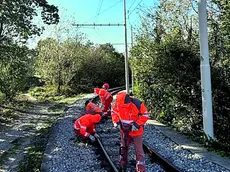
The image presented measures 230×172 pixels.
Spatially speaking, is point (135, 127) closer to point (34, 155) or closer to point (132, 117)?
point (132, 117)

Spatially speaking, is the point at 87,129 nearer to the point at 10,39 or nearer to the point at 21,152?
the point at 21,152

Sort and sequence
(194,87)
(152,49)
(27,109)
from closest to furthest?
1. (194,87)
2. (152,49)
3. (27,109)

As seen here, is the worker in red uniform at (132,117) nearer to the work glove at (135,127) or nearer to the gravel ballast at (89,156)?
the work glove at (135,127)

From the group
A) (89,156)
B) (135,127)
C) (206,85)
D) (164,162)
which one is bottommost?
(89,156)

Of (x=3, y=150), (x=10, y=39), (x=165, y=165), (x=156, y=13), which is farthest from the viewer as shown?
(x=10, y=39)

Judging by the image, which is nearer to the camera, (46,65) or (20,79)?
(20,79)

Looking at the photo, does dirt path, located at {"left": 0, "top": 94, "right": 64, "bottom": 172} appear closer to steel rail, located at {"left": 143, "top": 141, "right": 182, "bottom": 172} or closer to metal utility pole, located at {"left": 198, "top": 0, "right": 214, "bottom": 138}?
steel rail, located at {"left": 143, "top": 141, "right": 182, "bottom": 172}

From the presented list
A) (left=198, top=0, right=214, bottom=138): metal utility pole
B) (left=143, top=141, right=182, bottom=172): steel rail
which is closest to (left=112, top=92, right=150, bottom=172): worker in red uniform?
(left=143, top=141, right=182, bottom=172): steel rail

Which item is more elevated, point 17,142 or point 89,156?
point 89,156

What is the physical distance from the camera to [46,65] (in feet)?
113

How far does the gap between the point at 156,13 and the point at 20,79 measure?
16667mm

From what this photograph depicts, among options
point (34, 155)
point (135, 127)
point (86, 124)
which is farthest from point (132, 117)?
point (34, 155)

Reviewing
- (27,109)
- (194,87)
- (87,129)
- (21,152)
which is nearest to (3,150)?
(21,152)

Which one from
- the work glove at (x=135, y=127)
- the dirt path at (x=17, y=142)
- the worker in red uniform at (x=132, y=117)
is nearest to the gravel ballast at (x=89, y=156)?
the dirt path at (x=17, y=142)
